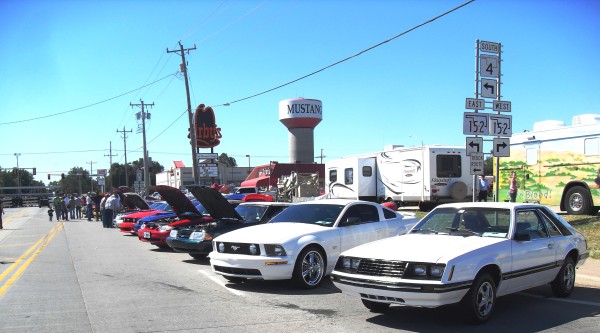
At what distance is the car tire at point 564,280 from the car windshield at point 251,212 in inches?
242

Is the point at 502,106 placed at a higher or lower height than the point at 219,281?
higher

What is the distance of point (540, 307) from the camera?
23.4 ft

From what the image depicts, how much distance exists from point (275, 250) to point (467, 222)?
2900 mm

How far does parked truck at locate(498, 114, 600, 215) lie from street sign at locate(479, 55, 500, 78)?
14.9 ft

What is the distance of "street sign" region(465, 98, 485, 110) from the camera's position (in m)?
11.9

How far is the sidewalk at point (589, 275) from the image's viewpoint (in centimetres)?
882

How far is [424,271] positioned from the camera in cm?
588

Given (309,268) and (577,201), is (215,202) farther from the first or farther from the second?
(577,201)

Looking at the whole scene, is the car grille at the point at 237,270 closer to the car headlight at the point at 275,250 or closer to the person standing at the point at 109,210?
the car headlight at the point at 275,250

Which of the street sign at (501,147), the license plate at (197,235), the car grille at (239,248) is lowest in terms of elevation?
the license plate at (197,235)

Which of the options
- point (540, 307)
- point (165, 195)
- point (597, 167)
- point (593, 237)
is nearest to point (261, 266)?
point (540, 307)

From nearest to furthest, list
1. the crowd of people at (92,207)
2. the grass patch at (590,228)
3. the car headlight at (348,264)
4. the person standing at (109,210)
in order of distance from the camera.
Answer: the car headlight at (348,264), the grass patch at (590,228), the person standing at (109,210), the crowd of people at (92,207)

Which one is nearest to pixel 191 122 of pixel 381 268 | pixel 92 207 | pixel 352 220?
pixel 92 207

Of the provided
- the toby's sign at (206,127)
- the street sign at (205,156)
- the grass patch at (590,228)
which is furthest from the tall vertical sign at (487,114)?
the toby's sign at (206,127)
